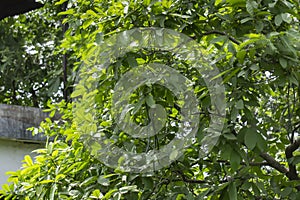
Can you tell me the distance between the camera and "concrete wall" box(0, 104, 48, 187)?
2662 millimetres

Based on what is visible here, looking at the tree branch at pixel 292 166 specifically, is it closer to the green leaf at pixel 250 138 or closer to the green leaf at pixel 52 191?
the green leaf at pixel 250 138

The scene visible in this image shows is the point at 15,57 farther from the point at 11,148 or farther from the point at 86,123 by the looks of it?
the point at 86,123

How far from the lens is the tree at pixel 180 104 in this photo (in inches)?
56.3

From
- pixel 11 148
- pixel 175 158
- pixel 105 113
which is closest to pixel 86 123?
pixel 105 113

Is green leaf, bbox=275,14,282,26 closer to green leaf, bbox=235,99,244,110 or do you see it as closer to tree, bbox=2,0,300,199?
tree, bbox=2,0,300,199

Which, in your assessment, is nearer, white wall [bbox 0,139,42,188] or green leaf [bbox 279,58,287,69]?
green leaf [bbox 279,58,287,69]

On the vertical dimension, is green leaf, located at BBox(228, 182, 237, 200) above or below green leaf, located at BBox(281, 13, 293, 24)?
below

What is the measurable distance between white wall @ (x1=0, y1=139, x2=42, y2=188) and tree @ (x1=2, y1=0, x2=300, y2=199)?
2.89ft

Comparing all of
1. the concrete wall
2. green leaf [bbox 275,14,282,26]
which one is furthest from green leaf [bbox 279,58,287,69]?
the concrete wall

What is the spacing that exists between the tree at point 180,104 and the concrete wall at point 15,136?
852 millimetres

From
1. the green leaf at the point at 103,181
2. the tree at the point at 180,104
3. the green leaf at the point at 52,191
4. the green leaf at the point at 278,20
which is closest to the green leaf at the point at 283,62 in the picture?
the tree at the point at 180,104

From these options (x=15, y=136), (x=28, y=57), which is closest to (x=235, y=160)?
(x=15, y=136)

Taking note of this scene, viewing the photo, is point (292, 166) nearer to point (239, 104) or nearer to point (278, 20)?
point (239, 104)

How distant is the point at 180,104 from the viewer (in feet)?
5.42
